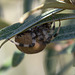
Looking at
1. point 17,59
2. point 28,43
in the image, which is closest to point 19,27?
point 28,43

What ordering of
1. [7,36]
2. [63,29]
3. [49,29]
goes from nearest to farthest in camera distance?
[7,36], [63,29], [49,29]

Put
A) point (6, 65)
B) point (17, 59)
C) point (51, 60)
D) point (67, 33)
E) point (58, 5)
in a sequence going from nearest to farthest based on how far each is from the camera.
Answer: point (58, 5), point (67, 33), point (17, 59), point (6, 65), point (51, 60)

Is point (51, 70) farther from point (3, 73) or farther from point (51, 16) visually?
point (51, 16)

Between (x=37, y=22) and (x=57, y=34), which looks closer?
(x=37, y=22)

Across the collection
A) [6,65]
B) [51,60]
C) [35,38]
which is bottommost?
[51,60]

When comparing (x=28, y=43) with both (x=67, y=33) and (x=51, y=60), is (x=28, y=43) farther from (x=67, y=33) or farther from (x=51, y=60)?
(x=51, y=60)

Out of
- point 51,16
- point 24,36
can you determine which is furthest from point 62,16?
point 24,36

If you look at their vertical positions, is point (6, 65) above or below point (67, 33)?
below

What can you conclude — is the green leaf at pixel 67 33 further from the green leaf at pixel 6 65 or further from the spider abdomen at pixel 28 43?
the green leaf at pixel 6 65
